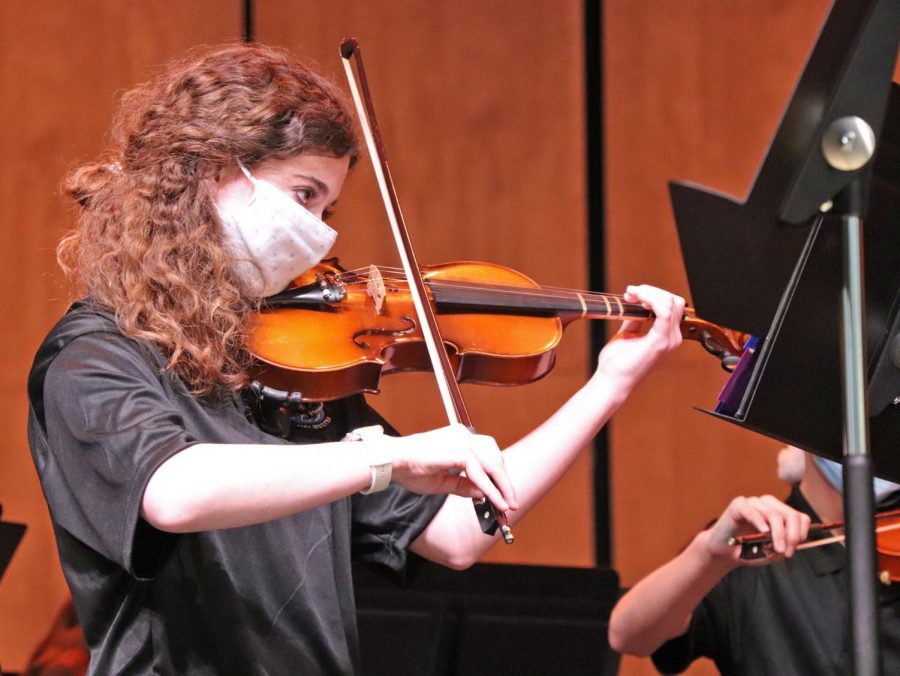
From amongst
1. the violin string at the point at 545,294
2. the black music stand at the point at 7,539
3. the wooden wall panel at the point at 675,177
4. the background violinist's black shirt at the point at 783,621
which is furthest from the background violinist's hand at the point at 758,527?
the wooden wall panel at the point at 675,177

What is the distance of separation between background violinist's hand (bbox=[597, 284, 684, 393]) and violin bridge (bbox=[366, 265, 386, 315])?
0.29 metres

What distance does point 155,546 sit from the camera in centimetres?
112

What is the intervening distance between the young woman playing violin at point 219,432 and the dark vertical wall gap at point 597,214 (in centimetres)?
165

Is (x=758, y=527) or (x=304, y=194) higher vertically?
(x=304, y=194)

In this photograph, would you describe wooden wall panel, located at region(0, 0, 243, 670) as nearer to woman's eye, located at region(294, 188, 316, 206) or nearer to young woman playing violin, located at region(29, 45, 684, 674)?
young woman playing violin, located at region(29, 45, 684, 674)

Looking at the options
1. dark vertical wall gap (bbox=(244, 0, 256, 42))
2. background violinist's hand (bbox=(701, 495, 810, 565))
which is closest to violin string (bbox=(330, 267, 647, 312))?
background violinist's hand (bbox=(701, 495, 810, 565))

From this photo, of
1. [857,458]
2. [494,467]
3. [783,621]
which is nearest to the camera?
[857,458]

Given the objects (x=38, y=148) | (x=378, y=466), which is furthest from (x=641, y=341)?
(x=38, y=148)

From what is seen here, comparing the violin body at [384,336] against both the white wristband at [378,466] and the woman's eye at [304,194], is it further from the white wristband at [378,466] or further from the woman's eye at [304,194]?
the white wristband at [378,466]

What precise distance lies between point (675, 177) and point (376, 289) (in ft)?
6.10

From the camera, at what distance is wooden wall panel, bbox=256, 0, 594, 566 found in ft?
10.5

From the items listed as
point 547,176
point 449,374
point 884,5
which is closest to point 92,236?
point 449,374

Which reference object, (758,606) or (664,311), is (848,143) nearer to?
(664,311)

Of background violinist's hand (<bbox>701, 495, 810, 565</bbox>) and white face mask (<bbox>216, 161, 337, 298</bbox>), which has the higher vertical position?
white face mask (<bbox>216, 161, 337, 298</bbox>)
